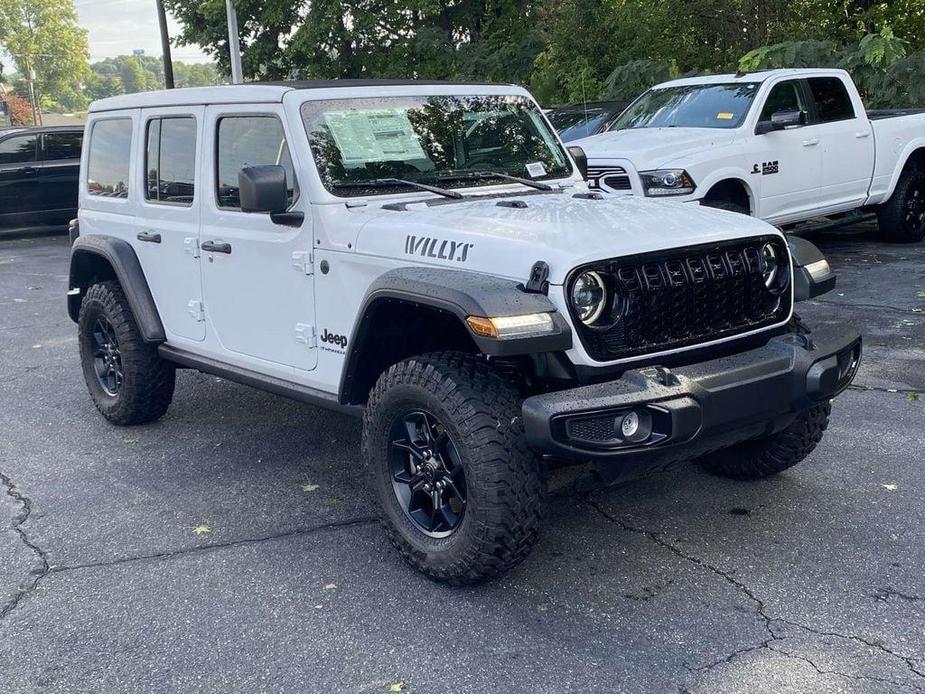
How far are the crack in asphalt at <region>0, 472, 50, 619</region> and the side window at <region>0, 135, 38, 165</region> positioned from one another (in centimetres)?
1190

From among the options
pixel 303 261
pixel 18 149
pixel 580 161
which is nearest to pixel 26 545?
pixel 303 261

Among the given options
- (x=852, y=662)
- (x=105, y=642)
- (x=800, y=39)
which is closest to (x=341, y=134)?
(x=105, y=642)

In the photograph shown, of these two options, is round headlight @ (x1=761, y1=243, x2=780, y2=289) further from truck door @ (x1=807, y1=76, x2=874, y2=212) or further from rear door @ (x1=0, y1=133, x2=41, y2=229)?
rear door @ (x1=0, y1=133, x2=41, y2=229)

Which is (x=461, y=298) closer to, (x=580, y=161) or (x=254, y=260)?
(x=254, y=260)

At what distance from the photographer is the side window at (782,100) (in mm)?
9992

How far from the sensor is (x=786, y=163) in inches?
392

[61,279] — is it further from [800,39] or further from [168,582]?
[800,39]

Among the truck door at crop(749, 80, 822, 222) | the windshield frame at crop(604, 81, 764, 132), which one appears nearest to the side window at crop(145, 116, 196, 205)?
the windshield frame at crop(604, 81, 764, 132)

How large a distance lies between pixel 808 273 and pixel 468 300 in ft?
5.43

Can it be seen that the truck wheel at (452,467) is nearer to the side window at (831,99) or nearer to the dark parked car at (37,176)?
the side window at (831,99)

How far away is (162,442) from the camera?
588cm

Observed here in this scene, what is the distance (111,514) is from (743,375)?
117 inches

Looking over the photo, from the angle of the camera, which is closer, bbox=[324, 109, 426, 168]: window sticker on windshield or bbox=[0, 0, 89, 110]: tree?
bbox=[324, 109, 426, 168]: window sticker on windshield

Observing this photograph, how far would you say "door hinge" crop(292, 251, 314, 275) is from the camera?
177 inches
